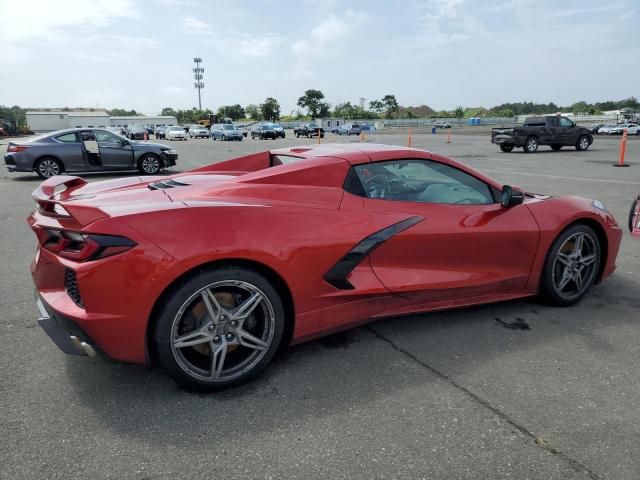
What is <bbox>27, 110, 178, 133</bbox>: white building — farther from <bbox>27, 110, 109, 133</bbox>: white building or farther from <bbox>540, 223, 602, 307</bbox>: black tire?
<bbox>540, 223, 602, 307</bbox>: black tire

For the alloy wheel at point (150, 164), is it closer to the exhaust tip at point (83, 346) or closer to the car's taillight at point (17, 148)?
the car's taillight at point (17, 148)

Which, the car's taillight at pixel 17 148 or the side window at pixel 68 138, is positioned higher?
the side window at pixel 68 138

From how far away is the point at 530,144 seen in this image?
22266 mm

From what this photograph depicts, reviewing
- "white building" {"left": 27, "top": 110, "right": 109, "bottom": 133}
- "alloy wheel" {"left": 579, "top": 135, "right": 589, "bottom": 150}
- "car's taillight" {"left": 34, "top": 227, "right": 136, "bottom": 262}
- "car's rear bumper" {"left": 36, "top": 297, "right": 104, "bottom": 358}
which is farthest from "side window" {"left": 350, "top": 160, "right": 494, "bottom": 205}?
"white building" {"left": 27, "top": 110, "right": 109, "bottom": 133}

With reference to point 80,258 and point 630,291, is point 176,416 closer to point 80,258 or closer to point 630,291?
point 80,258

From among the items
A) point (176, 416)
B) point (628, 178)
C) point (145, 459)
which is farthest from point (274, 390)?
point (628, 178)

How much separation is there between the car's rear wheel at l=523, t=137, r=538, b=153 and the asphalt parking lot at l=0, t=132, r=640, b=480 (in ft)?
66.8

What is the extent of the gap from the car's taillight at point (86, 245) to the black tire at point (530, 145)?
22595 mm

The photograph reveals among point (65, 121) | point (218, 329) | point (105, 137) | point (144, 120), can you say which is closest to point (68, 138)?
point (105, 137)

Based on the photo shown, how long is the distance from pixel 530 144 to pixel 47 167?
19262 millimetres

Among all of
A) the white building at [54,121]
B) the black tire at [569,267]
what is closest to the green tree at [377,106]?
the white building at [54,121]

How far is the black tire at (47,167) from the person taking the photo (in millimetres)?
12859

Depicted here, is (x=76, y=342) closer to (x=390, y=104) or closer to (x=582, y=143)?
(x=582, y=143)

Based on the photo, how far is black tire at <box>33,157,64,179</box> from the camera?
42.2 ft
